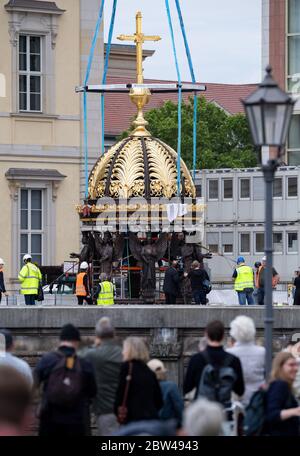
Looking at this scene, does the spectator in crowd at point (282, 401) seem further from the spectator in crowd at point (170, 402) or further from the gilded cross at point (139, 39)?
the gilded cross at point (139, 39)

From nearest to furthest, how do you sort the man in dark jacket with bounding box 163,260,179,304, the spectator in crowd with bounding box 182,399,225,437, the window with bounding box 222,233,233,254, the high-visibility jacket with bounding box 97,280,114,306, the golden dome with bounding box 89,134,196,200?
1. the spectator in crowd with bounding box 182,399,225,437
2. the high-visibility jacket with bounding box 97,280,114,306
3. the man in dark jacket with bounding box 163,260,179,304
4. the golden dome with bounding box 89,134,196,200
5. the window with bounding box 222,233,233,254

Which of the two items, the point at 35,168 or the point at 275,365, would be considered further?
the point at 35,168

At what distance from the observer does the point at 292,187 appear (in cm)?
5878

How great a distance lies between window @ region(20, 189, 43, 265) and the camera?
53.2 m

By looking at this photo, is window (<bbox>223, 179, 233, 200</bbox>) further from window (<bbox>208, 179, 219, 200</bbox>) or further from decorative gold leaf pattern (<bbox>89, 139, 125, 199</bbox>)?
decorative gold leaf pattern (<bbox>89, 139, 125, 199</bbox>)

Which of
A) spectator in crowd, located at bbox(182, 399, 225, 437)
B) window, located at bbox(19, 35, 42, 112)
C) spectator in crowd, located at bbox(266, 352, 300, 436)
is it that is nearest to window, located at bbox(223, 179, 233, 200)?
window, located at bbox(19, 35, 42, 112)

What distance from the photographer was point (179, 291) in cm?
3675

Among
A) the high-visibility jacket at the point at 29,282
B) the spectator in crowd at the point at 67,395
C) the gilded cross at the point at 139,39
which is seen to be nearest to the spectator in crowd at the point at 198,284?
the high-visibility jacket at the point at 29,282

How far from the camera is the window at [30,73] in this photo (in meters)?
53.8

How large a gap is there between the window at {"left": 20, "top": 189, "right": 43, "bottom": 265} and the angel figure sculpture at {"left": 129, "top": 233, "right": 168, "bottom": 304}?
51.2ft

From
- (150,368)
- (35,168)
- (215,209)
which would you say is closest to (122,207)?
(35,168)

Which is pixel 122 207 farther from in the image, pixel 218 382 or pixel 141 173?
pixel 218 382

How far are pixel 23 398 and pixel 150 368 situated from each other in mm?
6145

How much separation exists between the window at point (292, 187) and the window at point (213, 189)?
284cm
